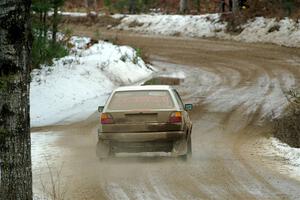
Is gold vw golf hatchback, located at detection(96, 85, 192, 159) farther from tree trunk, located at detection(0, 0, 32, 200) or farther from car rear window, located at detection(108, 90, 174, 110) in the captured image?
tree trunk, located at detection(0, 0, 32, 200)

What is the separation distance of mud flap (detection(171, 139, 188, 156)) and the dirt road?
0.22 meters

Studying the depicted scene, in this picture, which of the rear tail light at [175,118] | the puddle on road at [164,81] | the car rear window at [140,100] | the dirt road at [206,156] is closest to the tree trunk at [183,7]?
the dirt road at [206,156]

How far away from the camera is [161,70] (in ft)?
100

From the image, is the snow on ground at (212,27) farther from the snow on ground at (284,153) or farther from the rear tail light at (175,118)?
the rear tail light at (175,118)

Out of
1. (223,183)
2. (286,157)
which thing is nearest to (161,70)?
(286,157)

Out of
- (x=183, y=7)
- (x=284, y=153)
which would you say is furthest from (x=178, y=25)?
(x=284, y=153)

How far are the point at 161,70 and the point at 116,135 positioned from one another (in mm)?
18311

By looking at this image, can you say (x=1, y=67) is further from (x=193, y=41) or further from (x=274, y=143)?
(x=193, y=41)

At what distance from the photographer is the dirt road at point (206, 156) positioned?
10.2 meters

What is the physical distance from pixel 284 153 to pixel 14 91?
803 centimetres

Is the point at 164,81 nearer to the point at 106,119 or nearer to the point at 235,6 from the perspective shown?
the point at 106,119

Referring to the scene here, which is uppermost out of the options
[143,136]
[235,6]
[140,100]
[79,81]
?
[235,6]

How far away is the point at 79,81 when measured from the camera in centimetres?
2450

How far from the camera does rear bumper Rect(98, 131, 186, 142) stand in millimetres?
12312
